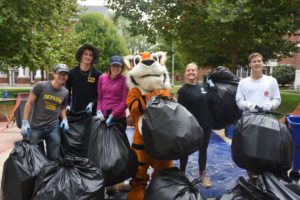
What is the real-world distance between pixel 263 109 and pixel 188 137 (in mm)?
913

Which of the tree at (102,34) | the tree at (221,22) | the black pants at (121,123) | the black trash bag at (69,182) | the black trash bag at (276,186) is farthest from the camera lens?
the tree at (102,34)

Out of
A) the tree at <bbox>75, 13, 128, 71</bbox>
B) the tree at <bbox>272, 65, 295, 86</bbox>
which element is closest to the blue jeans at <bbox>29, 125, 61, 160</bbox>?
the tree at <bbox>75, 13, 128, 71</bbox>

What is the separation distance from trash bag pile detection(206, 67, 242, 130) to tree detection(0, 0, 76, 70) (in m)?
6.69

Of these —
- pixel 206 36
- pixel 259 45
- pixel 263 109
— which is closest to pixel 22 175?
Answer: pixel 263 109

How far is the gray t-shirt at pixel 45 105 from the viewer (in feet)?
11.9

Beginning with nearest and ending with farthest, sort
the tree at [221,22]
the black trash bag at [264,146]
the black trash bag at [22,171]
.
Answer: the black trash bag at [264,146] < the black trash bag at [22,171] < the tree at [221,22]

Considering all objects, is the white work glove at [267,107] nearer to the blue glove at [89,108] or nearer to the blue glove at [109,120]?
the blue glove at [109,120]

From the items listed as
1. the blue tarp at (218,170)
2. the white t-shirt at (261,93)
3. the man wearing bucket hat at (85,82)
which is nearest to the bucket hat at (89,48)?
the man wearing bucket hat at (85,82)

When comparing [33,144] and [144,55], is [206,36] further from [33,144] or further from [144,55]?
[33,144]

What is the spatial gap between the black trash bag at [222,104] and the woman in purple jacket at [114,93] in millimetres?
1119

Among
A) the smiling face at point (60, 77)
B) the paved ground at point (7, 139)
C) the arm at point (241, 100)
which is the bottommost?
the paved ground at point (7, 139)

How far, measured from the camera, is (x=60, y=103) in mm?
3703

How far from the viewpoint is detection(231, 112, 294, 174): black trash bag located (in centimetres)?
285

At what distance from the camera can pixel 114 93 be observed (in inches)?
147
